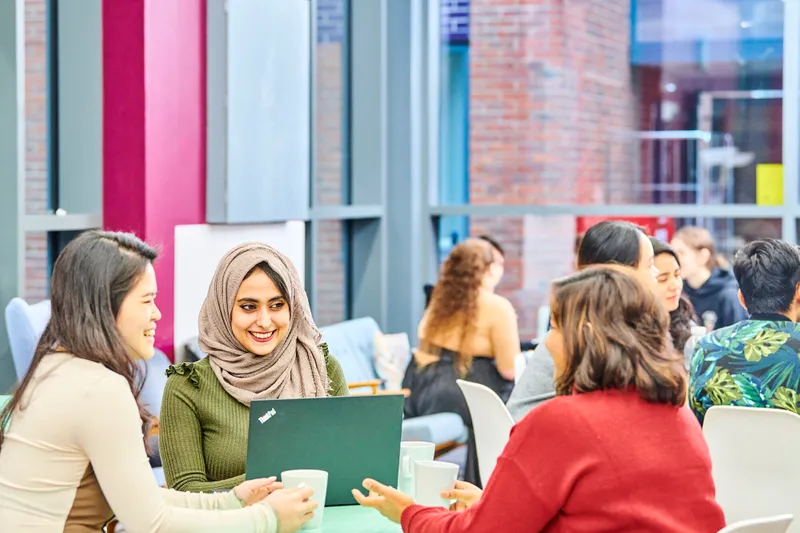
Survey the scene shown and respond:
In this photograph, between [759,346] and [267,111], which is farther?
[267,111]

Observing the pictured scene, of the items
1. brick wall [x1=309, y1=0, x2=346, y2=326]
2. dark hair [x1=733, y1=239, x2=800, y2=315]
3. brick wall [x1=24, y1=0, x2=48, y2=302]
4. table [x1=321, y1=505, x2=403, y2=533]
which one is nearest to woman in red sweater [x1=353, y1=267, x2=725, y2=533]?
table [x1=321, y1=505, x2=403, y2=533]

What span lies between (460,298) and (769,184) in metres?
2.88

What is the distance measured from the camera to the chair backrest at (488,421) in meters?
3.71

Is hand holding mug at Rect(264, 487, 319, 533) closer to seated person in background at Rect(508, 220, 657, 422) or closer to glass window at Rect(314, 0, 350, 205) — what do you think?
seated person in background at Rect(508, 220, 657, 422)

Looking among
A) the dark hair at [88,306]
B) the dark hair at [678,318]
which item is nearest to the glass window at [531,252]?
the dark hair at [678,318]

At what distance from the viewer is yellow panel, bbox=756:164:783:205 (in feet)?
24.4

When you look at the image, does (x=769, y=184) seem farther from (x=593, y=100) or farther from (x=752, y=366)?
(x=752, y=366)

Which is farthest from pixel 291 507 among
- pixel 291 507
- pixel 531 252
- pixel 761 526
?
pixel 531 252

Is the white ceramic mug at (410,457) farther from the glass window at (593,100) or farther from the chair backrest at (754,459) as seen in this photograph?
the glass window at (593,100)

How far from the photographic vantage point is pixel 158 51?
16.0 feet

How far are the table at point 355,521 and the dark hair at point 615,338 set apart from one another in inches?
22.2

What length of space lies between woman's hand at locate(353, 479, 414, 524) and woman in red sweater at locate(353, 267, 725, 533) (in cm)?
23

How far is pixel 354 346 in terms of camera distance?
6.48 m

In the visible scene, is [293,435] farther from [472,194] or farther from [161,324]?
[472,194]
